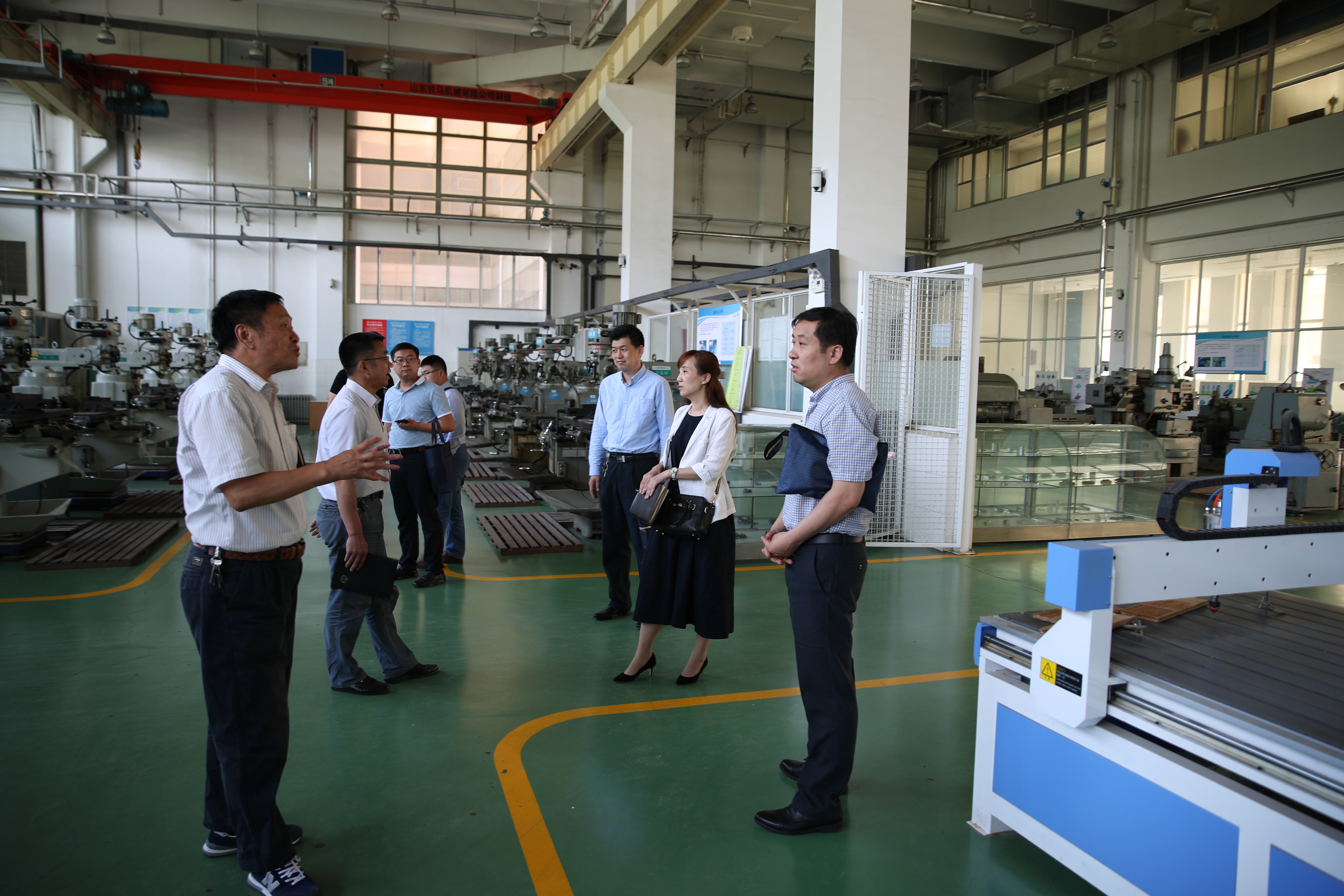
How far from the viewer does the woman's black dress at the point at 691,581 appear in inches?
127

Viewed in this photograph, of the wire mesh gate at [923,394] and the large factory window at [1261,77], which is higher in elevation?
the large factory window at [1261,77]

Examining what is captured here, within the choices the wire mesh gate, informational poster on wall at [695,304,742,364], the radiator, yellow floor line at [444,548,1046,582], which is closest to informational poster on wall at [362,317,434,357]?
the radiator

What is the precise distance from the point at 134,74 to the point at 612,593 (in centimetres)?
1358

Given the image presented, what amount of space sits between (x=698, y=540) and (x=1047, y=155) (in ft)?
49.3

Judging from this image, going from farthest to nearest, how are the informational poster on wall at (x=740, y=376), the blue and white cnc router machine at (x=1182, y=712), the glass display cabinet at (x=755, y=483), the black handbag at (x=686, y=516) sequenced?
the informational poster on wall at (x=740, y=376), the glass display cabinet at (x=755, y=483), the black handbag at (x=686, y=516), the blue and white cnc router machine at (x=1182, y=712)

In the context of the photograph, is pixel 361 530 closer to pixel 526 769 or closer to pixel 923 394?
pixel 526 769

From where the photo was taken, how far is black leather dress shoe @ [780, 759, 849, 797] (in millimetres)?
2664

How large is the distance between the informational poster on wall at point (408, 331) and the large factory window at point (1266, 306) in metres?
13.0

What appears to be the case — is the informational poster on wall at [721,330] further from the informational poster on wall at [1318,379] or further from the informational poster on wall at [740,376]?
the informational poster on wall at [1318,379]

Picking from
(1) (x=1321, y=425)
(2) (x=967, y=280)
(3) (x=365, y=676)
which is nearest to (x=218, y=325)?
(3) (x=365, y=676)

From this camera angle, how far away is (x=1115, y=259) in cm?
1327

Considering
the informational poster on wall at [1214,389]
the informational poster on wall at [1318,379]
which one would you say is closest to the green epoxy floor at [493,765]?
the informational poster on wall at [1318,379]

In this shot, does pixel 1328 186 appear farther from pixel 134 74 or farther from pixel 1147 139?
pixel 134 74

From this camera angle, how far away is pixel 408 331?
15297 mm
